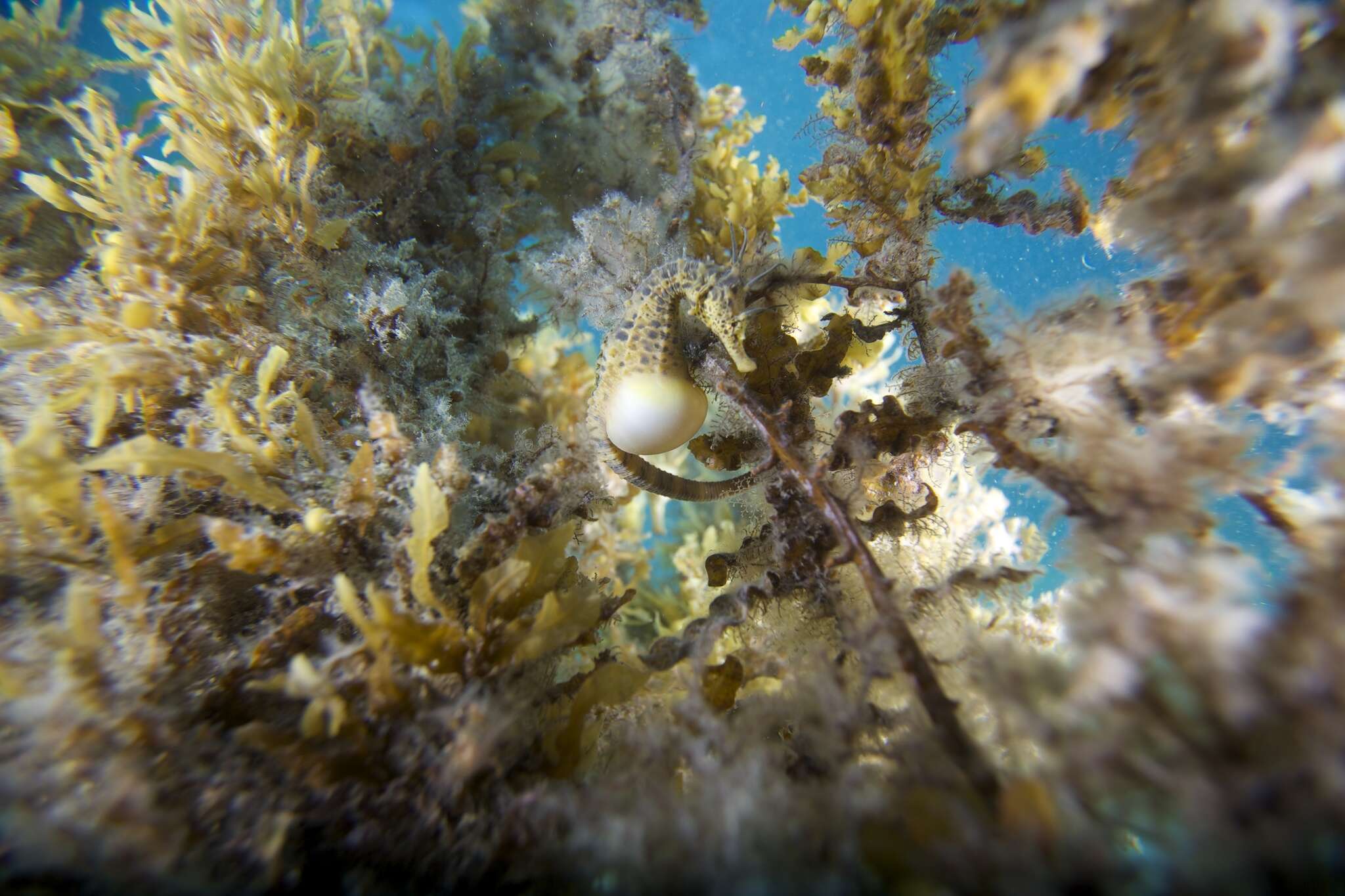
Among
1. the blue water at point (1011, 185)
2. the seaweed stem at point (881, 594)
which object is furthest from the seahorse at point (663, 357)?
the blue water at point (1011, 185)

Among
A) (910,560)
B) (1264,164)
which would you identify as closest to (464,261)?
(910,560)

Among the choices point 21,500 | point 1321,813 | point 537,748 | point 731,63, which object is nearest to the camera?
point 1321,813

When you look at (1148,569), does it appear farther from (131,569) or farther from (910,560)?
(131,569)

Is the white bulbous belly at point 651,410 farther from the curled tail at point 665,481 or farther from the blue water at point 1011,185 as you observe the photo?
the blue water at point 1011,185

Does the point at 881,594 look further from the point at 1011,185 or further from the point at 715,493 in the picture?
the point at 1011,185

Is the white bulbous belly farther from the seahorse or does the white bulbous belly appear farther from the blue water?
the blue water

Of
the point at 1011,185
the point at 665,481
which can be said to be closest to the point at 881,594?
the point at 665,481

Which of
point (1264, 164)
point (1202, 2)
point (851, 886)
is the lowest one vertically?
point (851, 886)

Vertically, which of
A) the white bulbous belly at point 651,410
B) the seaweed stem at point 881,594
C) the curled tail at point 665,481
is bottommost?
the seaweed stem at point 881,594
